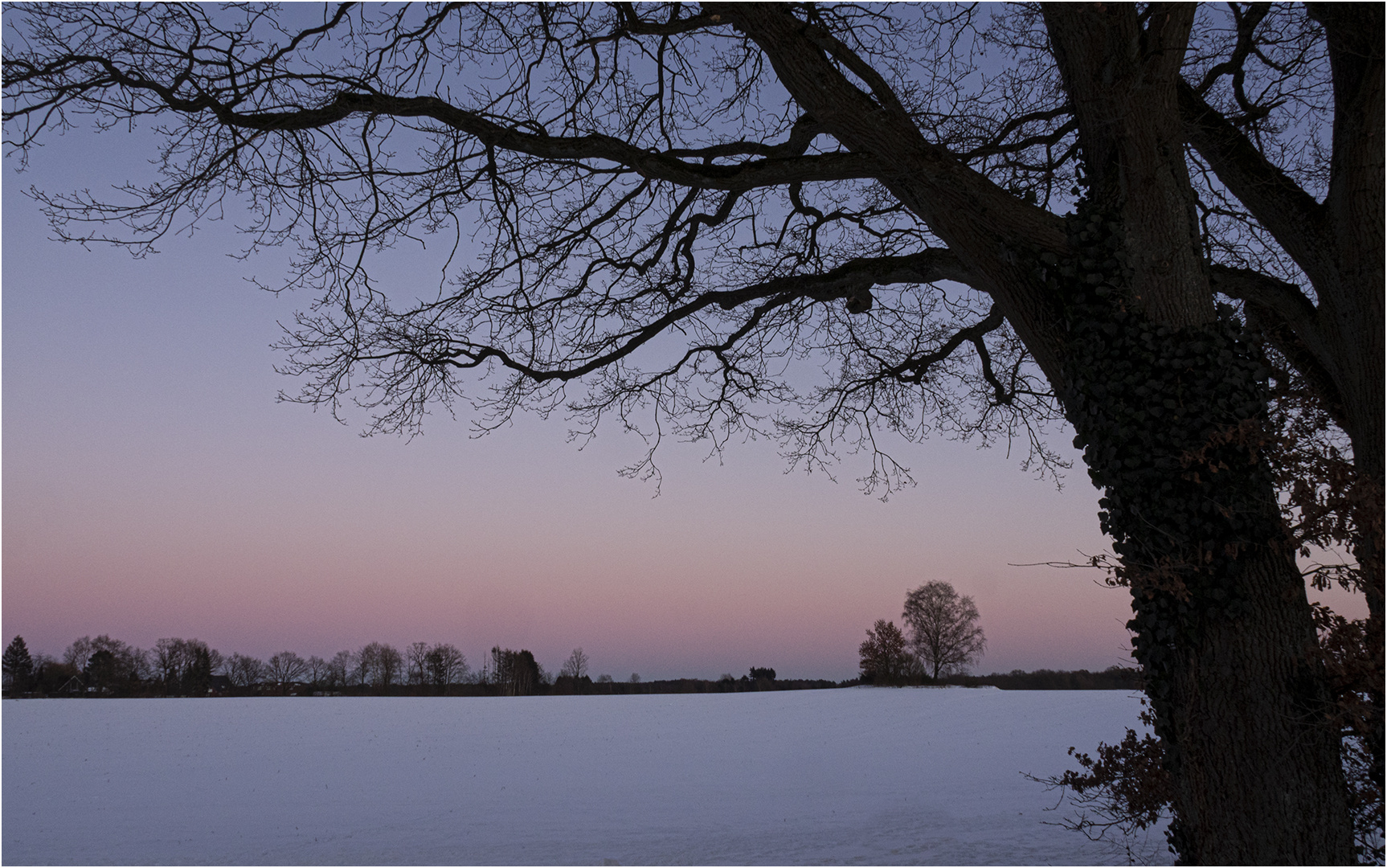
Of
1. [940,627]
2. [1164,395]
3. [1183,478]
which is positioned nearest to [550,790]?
[1183,478]

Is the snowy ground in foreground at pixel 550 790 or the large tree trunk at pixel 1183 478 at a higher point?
the large tree trunk at pixel 1183 478

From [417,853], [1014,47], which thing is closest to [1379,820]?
[1014,47]

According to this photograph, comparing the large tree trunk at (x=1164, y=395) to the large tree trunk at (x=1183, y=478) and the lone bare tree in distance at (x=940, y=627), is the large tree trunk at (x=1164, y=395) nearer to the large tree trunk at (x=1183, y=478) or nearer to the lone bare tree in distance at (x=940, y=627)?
the large tree trunk at (x=1183, y=478)

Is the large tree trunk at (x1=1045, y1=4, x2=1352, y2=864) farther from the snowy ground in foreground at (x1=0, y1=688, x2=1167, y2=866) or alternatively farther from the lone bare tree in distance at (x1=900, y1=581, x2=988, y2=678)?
the lone bare tree in distance at (x1=900, y1=581, x2=988, y2=678)

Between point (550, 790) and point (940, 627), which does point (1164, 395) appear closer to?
point (550, 790)

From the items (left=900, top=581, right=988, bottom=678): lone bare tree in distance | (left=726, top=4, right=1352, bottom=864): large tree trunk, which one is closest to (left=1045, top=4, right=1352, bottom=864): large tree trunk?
(left=726, top=4, right=1352, bottom=864): large tree trunk

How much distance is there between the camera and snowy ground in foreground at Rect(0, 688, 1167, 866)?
1035 centimetres

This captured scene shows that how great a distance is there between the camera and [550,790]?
15359 mm

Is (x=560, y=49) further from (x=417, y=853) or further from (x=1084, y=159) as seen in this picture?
(x=417, y=853)

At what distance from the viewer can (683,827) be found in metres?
11.8

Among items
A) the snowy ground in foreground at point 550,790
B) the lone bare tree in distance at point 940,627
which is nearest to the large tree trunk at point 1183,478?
the snowy ground in foreground at point 550,790

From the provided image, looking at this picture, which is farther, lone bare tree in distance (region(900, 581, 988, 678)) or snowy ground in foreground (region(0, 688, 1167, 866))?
lone bare tree in distance (region(900, 581, 988, 678))

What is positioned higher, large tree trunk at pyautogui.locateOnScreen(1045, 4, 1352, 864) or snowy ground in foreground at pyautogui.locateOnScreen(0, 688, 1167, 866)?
large tree trunk at pyautogui.locateOnScreen(1045, 4, 1352, 864)

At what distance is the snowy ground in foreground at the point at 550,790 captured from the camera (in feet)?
34.0
